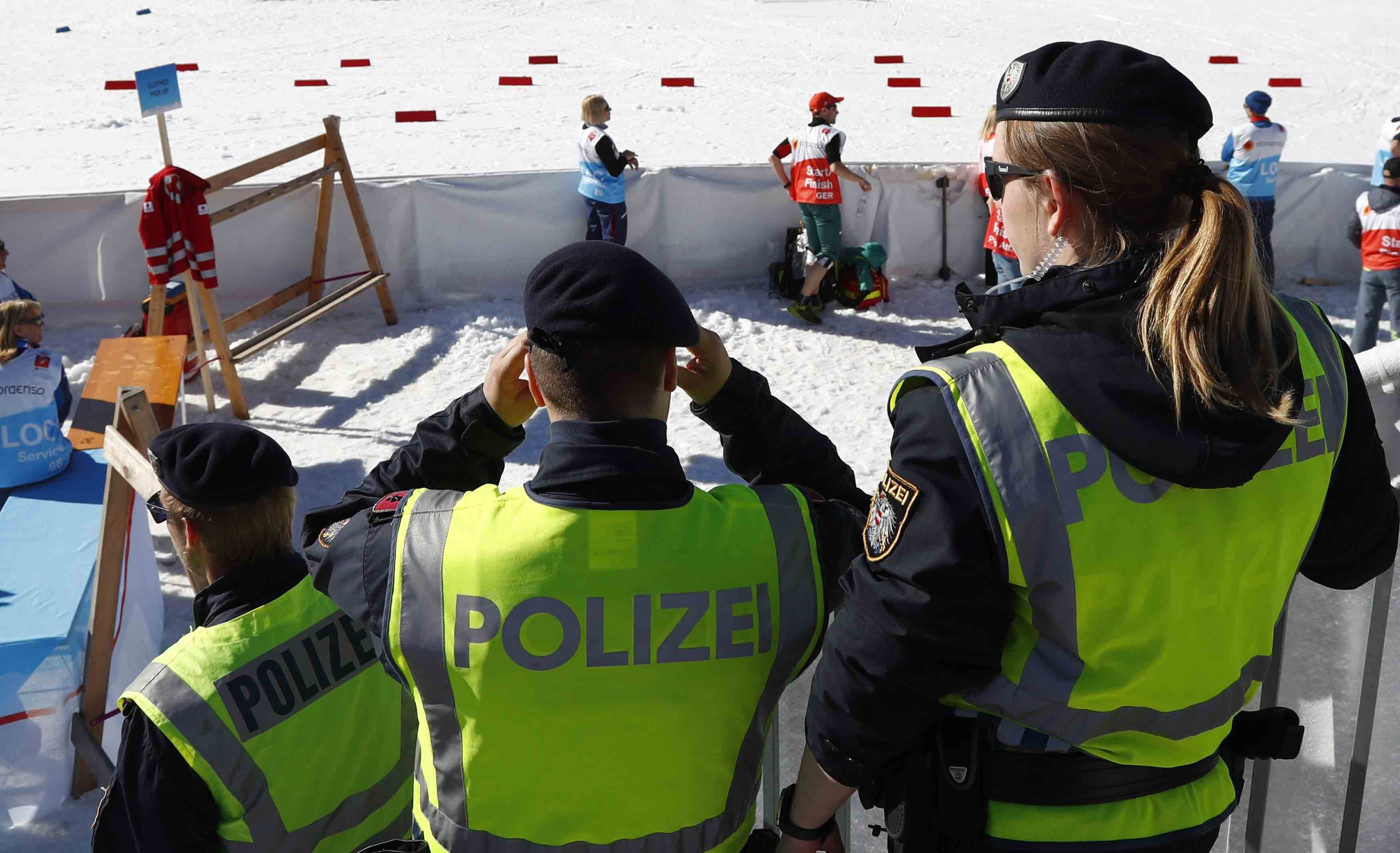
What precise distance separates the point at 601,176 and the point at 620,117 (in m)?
4.52

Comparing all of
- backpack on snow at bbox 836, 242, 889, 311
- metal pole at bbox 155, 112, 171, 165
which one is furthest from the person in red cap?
metal pole at bbox 155, 112, 171, 165

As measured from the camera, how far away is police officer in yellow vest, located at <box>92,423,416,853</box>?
1.98 m

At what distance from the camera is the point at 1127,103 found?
141 cm

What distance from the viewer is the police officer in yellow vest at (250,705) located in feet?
6.50

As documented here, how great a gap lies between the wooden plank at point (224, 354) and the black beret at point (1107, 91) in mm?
6657

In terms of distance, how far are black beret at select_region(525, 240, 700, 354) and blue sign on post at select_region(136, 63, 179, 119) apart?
6.19 m

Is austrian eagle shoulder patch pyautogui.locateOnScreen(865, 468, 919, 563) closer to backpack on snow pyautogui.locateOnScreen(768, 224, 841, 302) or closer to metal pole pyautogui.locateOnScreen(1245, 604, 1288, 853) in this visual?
metal pole pyautogui.locateOnScreen(1245, 604, 1288, 853)

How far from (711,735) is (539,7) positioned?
63.7 feet

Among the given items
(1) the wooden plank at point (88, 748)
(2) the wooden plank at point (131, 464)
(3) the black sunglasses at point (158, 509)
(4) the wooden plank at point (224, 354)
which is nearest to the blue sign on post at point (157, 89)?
(4) the wooden plank at point (224, 354)

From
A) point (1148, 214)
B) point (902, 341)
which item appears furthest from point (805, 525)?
point (902, 341)

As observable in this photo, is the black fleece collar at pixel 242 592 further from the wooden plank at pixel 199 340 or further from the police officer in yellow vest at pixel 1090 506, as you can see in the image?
the wooden plank at pixel 199 340

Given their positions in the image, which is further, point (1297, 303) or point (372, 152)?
point (372, 152)

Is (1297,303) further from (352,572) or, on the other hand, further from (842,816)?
(352,572)

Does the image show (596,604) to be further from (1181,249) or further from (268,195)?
(268,195)
